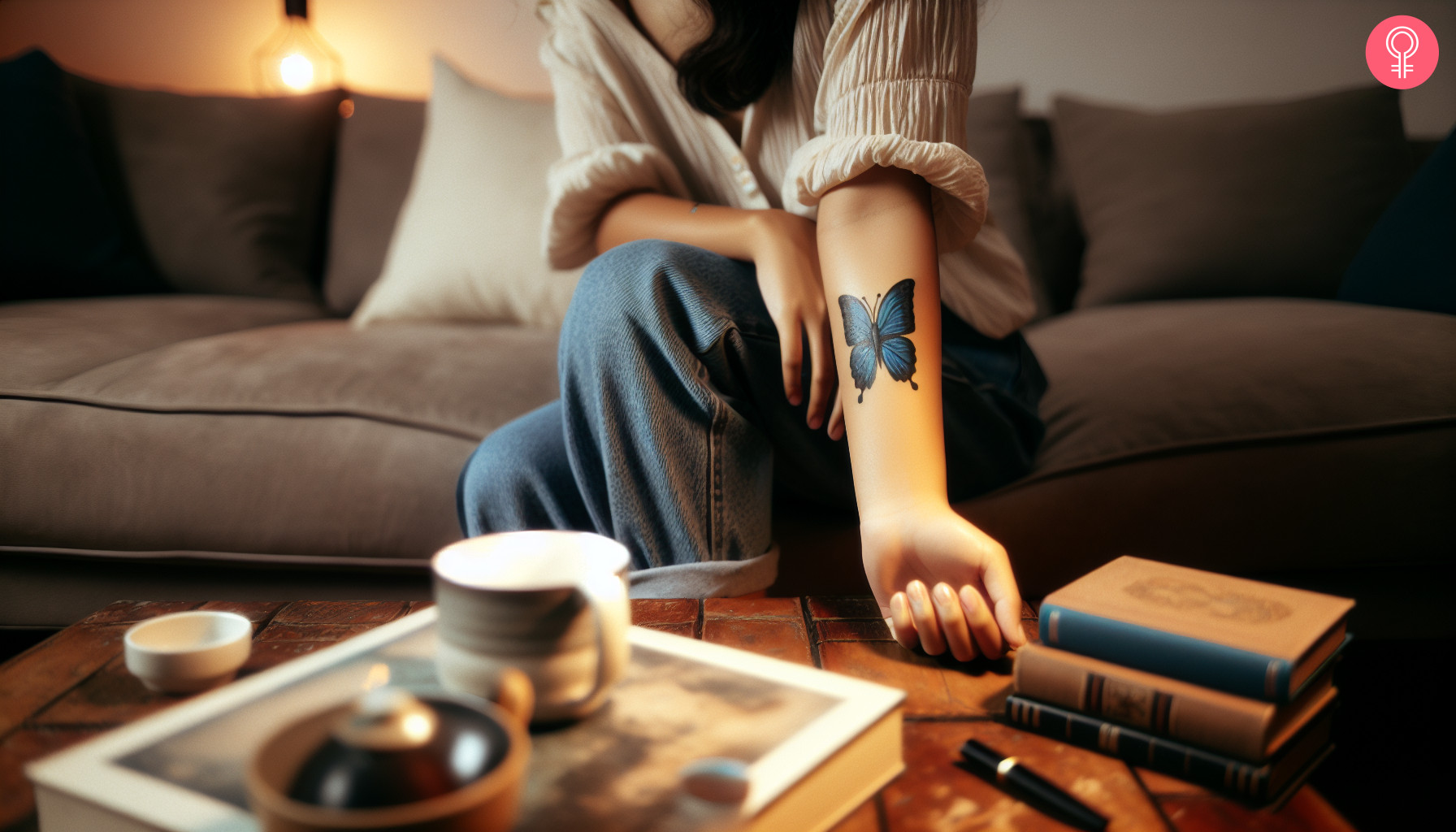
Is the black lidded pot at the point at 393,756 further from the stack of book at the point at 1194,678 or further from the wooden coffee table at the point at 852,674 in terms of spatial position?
the stack of book at the point at 1194,678

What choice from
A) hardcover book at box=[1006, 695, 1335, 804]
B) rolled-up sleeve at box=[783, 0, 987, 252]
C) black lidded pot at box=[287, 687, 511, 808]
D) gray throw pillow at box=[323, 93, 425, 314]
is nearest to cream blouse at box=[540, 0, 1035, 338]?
rolled-up sleeve at box=[783, 0, 987, 252]

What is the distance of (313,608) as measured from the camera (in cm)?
57

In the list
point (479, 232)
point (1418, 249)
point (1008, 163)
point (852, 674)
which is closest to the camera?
Result: point (852, 674)

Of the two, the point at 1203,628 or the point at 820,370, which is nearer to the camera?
the point at 1203,628

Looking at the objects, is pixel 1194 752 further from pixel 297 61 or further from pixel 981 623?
pixel 297 61

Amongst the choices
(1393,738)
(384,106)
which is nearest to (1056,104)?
(1393,738)

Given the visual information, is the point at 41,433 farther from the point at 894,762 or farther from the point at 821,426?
the point at 894,762

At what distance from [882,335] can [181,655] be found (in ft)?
1.62

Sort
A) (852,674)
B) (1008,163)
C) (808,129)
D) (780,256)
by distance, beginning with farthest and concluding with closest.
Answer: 1. (1008,163)
2. (808,129)
3. (780,256)
4. (852,674)

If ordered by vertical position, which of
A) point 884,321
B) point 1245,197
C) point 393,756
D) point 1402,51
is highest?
point 1402,51

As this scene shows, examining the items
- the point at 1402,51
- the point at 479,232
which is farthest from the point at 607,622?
the point at 1402,51

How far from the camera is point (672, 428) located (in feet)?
2.32

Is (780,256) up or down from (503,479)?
up

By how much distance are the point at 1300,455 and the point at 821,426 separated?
56 cm
